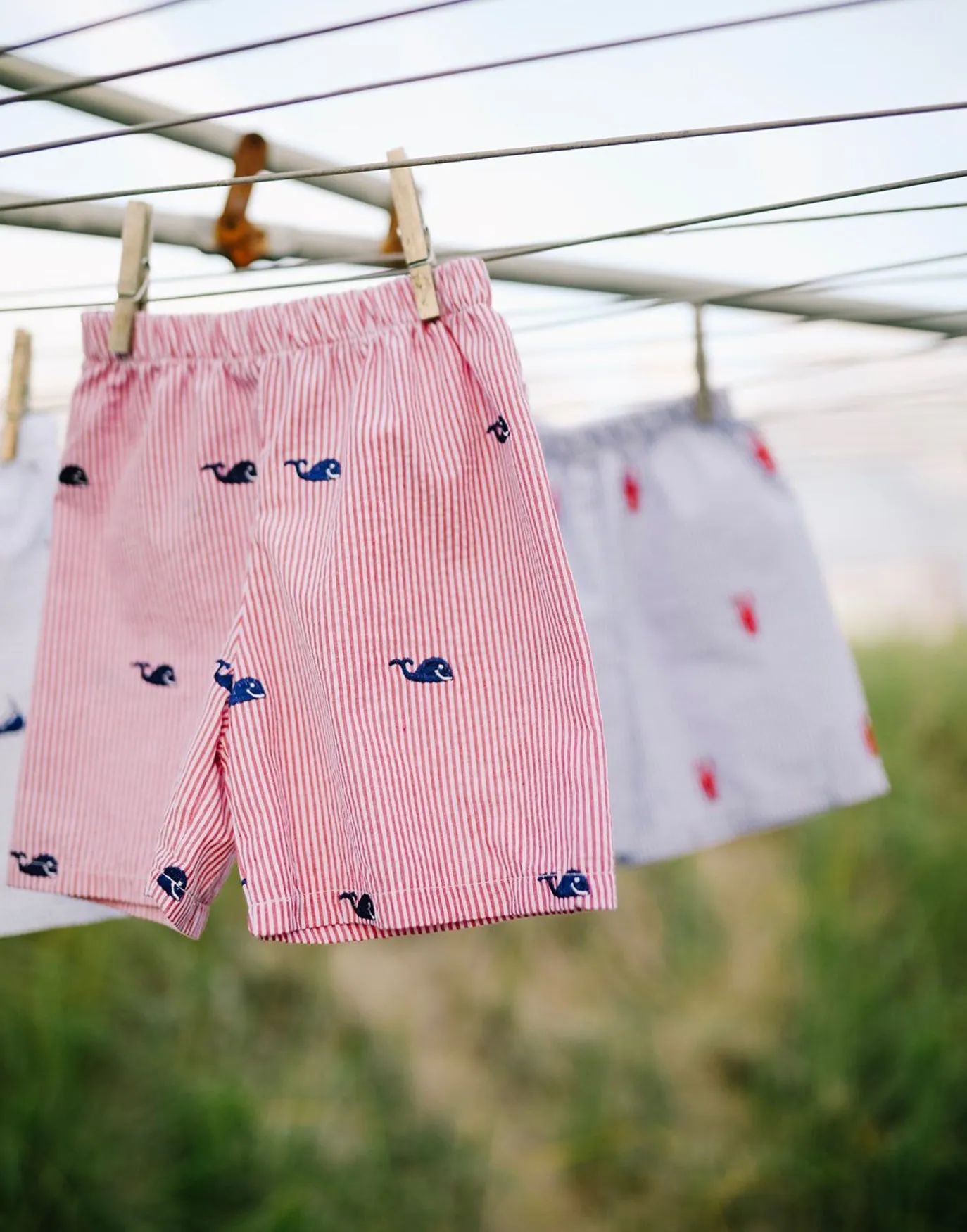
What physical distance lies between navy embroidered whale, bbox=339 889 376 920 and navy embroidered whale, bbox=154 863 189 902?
0.10m

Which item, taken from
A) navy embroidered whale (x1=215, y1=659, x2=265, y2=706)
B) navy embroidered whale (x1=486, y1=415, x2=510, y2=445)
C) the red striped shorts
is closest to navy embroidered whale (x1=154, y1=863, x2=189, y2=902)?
the red striped shorts

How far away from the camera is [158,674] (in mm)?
790

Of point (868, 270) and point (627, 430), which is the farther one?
point (627, 430)

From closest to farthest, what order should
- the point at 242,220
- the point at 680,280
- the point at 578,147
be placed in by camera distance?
the point at 578,147, the point at 242,220, the point at 680,280

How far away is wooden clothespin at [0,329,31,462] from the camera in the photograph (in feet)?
2.91

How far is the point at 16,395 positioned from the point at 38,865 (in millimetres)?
395

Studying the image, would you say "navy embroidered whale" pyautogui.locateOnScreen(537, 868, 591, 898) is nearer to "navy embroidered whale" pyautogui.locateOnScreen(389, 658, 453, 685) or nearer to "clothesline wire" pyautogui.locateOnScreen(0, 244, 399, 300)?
"navy embroidered whale" pyautogui.locateOnScreen(389, 658, 453, 685)

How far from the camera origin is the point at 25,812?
0.78 meters

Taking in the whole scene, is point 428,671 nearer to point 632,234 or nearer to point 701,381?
point 632,234

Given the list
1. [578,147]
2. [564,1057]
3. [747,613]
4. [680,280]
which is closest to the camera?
[578,147]

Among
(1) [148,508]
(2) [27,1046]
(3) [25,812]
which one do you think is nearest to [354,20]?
(1) [148,508]

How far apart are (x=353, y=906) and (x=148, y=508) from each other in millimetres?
320

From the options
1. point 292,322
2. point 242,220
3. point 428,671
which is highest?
point 242,220

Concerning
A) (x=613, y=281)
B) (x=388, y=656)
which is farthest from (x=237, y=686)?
(x=613, y=281)
